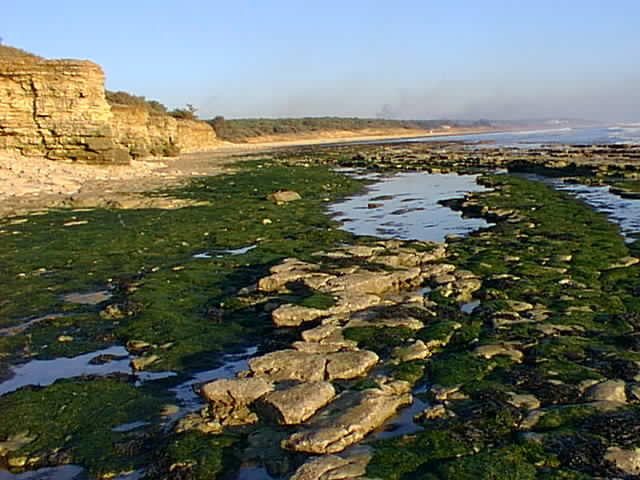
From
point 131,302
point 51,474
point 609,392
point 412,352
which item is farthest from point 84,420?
point 609,392

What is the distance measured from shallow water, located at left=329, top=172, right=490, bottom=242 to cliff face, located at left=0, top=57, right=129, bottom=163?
16.4 meters

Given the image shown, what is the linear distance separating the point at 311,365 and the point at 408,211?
14.3m

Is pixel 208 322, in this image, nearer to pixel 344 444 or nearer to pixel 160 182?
pixel 344 444

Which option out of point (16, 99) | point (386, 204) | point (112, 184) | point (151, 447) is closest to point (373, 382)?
point (151, 447)

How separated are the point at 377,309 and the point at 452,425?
3508mm

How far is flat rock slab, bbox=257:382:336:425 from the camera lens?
A: 591cm

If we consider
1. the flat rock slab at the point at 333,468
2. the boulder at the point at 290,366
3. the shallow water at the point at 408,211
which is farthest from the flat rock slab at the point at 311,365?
the shallow water at the point at 408,211

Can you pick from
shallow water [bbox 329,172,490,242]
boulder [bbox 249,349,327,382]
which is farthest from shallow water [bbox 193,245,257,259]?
boulder [bbox 249,349,327,382]

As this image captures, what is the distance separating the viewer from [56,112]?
33250mm

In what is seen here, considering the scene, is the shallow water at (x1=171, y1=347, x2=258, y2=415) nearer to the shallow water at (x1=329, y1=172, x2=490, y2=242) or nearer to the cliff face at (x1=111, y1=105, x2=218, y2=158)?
the shallow water at (x1=329, y1=172, x2=490, y2=242)

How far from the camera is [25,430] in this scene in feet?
20.0

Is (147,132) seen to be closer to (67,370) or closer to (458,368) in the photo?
(67,370)

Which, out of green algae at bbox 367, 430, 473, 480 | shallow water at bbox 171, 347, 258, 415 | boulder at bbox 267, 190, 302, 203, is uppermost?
green algae at bbox 367, 430, 473, 480

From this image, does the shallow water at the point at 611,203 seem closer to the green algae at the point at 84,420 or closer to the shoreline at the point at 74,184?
the green algae at the point at 84,420
